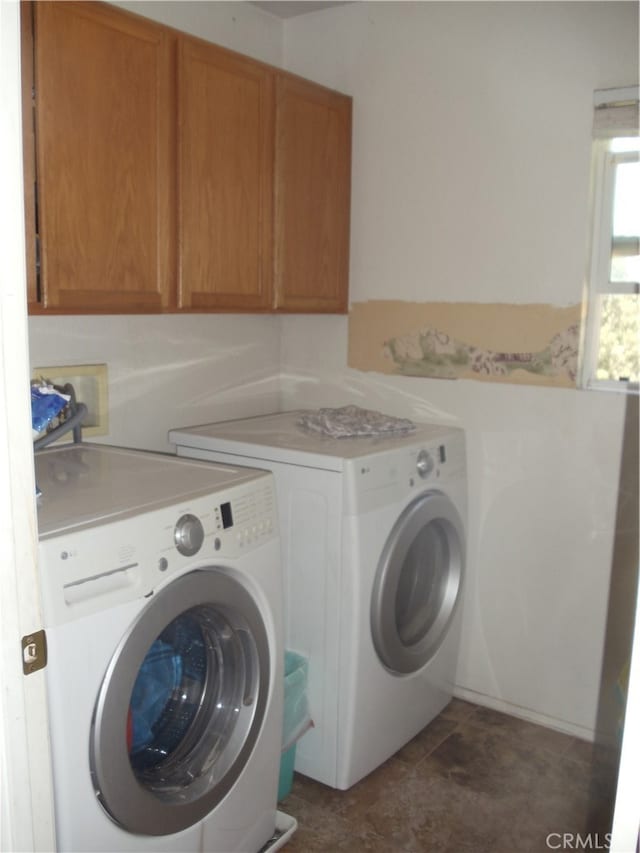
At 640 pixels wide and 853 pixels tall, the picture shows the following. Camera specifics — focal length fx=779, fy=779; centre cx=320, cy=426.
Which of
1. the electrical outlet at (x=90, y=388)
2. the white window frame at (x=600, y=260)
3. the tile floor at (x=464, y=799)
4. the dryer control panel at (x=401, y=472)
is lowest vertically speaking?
the tile floor at (x=464, y=799)

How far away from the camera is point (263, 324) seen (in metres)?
3.03

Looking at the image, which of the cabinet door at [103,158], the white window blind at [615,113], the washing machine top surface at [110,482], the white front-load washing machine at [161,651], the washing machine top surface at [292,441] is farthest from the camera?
the white window blind at [615,113]

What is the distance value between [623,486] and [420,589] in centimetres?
72

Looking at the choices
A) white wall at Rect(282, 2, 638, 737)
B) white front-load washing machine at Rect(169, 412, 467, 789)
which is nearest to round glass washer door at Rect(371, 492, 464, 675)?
white front-load washing machine at Rect(169, 412, 467, 789)

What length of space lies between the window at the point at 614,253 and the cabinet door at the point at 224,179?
1.03 metres

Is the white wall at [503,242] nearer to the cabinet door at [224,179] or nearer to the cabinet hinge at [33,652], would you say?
the cabinet door at [224,179]

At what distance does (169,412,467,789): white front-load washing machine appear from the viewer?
217cm

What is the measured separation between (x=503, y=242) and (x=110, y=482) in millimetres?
1543

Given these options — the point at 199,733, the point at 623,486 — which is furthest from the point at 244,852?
the point at 623,486

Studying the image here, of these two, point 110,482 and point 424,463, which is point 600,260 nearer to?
point 424,463

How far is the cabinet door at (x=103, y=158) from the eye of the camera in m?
1.76

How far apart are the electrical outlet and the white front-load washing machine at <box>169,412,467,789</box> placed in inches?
10.0

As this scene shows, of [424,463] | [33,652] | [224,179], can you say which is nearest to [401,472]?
[424,463]

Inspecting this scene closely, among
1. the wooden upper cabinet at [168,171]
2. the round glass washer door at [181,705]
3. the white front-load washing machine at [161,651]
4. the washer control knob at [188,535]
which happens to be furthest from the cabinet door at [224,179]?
the round glass washer door at [181,705]
